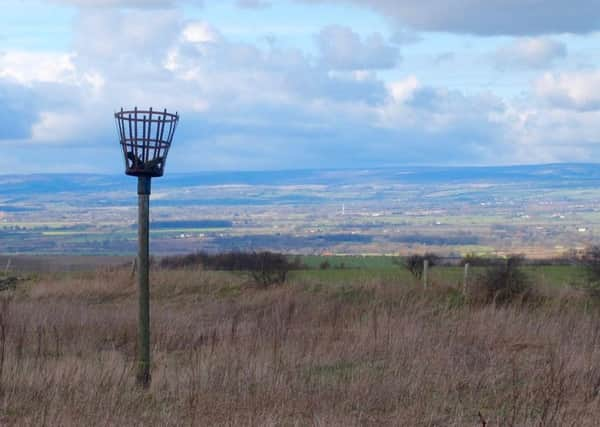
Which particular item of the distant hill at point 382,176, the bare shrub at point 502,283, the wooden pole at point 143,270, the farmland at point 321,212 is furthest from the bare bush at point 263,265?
the distant hill at point 382,176

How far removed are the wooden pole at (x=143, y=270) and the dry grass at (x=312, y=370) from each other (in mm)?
158

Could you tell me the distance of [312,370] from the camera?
9156 millimetres

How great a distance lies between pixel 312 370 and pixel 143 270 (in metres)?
1.91

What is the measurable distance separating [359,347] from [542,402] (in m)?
3.36

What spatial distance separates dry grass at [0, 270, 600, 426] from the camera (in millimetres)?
7117

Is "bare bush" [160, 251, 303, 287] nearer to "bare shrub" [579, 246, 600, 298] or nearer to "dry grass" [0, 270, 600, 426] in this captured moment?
"bare shrub" [579, 246, 600, 298]

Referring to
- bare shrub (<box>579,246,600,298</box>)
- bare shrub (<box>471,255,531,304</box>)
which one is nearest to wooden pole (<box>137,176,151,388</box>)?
bare shrub (<box>471,255,531,304</box>)

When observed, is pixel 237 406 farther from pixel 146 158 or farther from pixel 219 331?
pixel 219 331

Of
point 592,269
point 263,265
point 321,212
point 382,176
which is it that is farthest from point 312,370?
point 382,176

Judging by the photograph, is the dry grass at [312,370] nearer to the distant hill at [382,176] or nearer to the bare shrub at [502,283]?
the bare shrub at [502,283]

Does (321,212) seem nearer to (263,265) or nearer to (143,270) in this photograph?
(263,265)

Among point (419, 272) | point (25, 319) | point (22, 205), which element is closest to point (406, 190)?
point (22, 205)

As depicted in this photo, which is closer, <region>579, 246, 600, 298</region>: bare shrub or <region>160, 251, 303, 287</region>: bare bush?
<region>579, 246, 600, 298</region>: bare shrub

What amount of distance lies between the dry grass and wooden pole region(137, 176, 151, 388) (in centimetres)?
16
